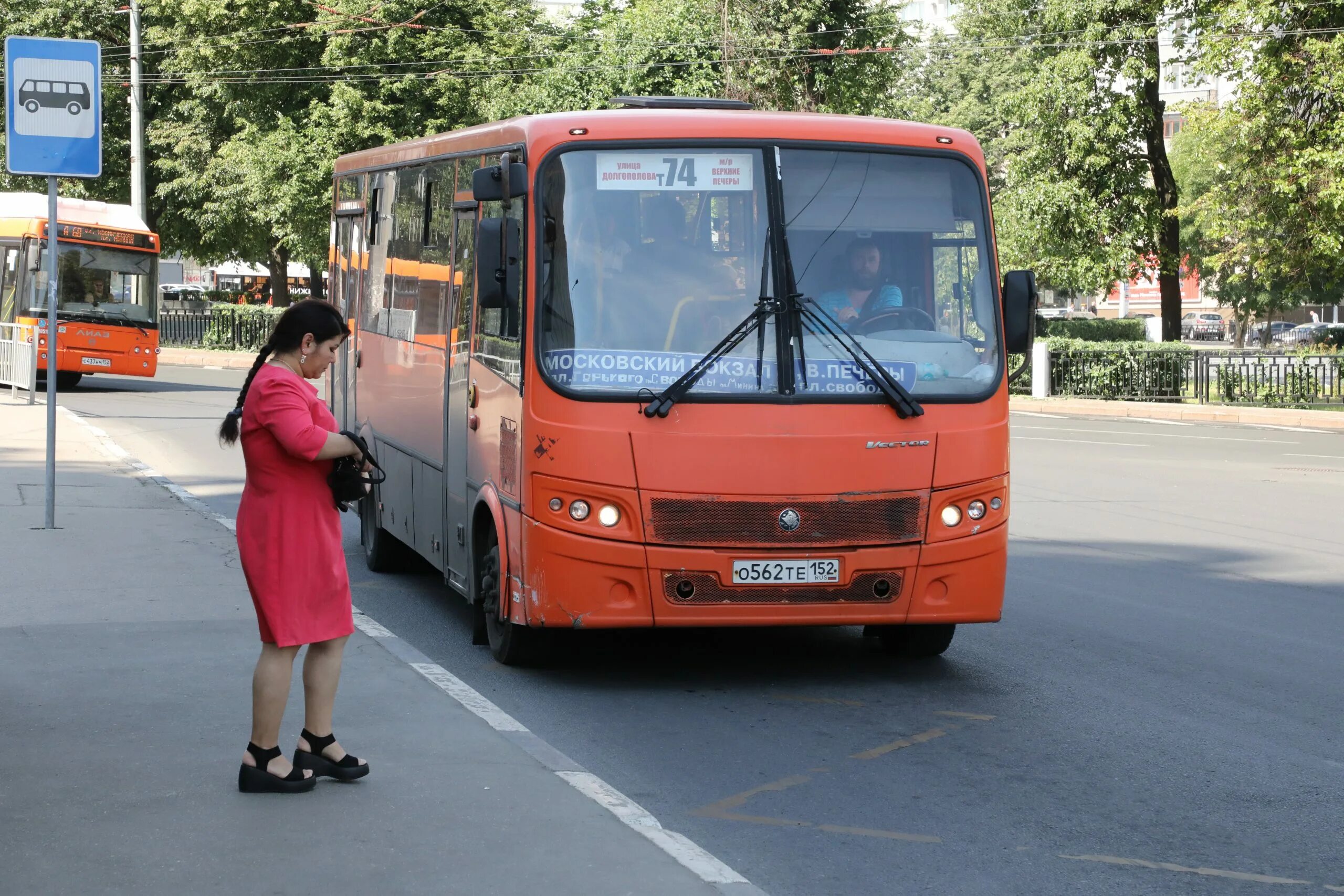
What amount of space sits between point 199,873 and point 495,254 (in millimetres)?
3728

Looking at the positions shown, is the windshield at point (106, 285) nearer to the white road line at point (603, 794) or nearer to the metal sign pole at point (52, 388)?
the metal sign pole at point (52, 388)

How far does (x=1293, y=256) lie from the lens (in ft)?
103

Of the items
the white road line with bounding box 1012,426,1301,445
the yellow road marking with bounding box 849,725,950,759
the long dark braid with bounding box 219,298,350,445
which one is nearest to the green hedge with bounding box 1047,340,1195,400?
the white road line with bounding box 1012,426,1301,445

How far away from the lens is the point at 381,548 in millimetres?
11578

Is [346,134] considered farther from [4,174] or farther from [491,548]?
[491,548]

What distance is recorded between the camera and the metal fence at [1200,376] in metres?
31.2

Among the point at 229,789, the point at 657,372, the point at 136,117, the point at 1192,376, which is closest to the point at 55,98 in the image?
the point at 657,372

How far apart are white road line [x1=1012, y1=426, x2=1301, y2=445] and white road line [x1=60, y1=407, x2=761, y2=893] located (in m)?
17.8

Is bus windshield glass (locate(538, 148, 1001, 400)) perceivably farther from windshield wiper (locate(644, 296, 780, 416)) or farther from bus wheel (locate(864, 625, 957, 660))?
bus wheel (locate(864, 625, 957, 660))

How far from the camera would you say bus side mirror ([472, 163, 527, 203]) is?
785cm

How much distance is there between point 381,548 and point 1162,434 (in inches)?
672

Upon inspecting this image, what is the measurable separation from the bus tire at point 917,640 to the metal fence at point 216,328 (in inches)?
1536

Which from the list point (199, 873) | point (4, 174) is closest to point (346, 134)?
point (4, 174)

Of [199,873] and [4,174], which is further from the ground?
[4,174]
